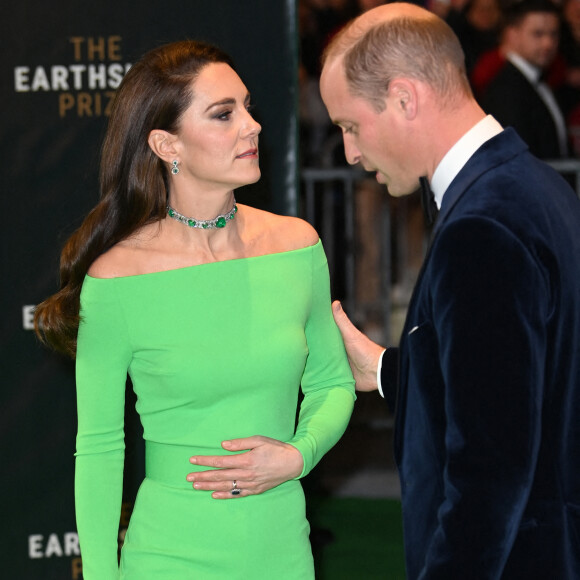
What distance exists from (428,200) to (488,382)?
0.60m

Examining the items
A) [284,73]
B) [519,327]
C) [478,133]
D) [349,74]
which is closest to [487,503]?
[519,327]

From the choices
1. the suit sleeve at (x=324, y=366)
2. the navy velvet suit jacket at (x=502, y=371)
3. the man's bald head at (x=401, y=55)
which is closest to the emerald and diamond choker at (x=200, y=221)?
the suit sleeve at (x=324, y=366)

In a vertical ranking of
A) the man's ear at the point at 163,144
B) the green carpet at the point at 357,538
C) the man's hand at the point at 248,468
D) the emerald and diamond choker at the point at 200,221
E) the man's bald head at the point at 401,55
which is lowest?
the green carpet at the point at 357,538

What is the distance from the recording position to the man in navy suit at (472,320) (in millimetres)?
1744

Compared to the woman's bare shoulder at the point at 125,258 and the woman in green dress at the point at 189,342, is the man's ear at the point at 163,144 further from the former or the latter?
the woman's bare shoulder at the point at 125,258

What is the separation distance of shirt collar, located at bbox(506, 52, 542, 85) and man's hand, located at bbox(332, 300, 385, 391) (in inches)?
183

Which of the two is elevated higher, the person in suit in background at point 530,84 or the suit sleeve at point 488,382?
the person in suit in background at point 530,84

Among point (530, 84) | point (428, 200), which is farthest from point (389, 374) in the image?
point (530, 84)

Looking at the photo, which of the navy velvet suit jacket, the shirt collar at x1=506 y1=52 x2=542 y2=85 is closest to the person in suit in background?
the shirt collar at x1=506 y1=52 x2=542 y2=85

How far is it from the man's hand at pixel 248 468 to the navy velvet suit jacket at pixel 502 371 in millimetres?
635

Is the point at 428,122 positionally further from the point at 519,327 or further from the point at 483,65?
the point at 483,65

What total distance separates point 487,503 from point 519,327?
0.31 meters

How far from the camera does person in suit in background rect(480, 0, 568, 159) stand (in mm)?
6891

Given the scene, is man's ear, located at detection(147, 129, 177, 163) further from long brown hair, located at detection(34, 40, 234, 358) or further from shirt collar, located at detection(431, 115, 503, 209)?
shirt collar, located at detection(431, 115, 503, 209)
